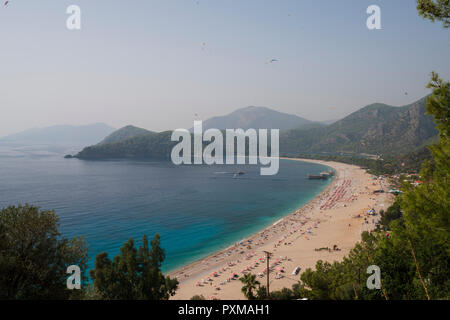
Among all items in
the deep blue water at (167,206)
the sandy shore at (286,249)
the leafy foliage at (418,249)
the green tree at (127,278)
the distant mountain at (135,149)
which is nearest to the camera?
the leafy foliage at (418,249)

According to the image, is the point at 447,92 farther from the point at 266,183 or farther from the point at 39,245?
the point at 266,183

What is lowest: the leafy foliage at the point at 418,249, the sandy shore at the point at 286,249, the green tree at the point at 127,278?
the sandy shore at the point at 286,249

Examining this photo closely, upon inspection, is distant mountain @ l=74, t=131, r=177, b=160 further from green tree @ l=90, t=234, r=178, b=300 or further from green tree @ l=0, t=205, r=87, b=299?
green tree @ l=0, t=205, r=87, b=299

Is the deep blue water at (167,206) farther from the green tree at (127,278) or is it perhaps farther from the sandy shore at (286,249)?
the green tree at (127,278)

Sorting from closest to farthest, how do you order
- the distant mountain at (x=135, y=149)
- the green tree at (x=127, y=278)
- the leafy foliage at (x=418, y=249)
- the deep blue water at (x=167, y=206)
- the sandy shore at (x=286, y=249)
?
1. the leafy foliage at (x=418, y=249)
2. the green tree at (x=127, y=278)
3. the sandy shore at (x=286, y=249)
4. the deep blue water at (x=167, y=206)
5. the distant mountain at (x=135, y=149)

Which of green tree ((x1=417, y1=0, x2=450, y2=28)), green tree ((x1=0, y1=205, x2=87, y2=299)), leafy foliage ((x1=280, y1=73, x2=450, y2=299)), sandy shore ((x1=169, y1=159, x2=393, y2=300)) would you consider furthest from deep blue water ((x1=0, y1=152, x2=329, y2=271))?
green tree ((x1=417, y1=0, x2=450, y2=28))

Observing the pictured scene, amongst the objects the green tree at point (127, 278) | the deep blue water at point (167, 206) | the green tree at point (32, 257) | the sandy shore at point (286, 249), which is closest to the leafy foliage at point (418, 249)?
the green tree at point (127, 278)

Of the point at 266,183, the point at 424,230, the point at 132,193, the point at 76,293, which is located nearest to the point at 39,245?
the point at 76,293
